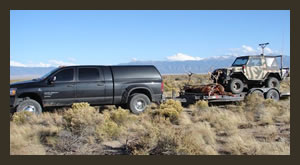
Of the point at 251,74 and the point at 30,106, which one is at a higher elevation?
the point at 251,74

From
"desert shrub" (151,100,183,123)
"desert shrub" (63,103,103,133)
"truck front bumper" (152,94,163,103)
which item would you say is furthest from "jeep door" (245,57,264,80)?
"desert shrub" (63,103,103,133)

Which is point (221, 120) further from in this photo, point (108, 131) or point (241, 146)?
point (108, 131)

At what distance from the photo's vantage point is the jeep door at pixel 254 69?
17.5 meters

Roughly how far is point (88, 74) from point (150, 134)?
5307 millimetres

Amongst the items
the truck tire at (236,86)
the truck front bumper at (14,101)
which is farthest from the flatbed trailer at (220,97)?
the truck front bumper at (14,101)

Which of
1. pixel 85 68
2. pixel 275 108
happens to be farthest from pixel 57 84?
pixel 275 108

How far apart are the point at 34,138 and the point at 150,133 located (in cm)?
297

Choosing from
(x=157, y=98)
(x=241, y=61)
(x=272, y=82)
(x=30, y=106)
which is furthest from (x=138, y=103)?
(x=272, y=82)

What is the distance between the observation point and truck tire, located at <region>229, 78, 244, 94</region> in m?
16.9

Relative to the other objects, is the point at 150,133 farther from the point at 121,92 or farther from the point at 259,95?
the point at 259,95

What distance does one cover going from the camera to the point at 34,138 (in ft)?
28.9

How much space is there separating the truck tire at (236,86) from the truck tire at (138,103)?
5405 mm

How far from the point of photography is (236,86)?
17.1 meters

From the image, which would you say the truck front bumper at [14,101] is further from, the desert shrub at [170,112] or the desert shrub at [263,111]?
the desert shrub at [263,111]
